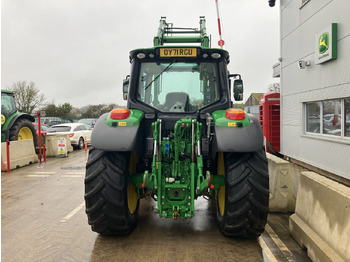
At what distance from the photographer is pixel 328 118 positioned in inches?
332

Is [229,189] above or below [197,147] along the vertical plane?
below

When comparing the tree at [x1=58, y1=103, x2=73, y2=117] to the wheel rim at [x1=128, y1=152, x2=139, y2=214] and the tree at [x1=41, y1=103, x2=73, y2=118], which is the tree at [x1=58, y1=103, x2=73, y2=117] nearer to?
the tree at [x1=41, y1=103, x2=73, y2=118]

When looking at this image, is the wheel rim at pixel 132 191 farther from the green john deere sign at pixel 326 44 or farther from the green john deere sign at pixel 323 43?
the green john deere sign at pixel 323 43

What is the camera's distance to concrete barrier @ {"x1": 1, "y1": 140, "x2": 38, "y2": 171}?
34.7ft

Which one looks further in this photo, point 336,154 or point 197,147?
point 336,154

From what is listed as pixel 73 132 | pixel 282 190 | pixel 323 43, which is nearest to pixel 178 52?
pixel 282 190

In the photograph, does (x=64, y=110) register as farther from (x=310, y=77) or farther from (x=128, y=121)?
(x=128, y=121)

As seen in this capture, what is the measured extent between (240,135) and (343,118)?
4954 millimetres

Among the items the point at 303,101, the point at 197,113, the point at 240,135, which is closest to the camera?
the point at 240,135

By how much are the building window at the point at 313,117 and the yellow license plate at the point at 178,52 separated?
599 cm

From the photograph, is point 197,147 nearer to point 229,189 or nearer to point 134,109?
point 229,189

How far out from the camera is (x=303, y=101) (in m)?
9.80

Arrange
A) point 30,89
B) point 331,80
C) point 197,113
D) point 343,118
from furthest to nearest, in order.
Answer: point 30,89 < point 331,80 < point 343,118 < point 197,113

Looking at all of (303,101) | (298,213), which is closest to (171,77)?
(298,213)
